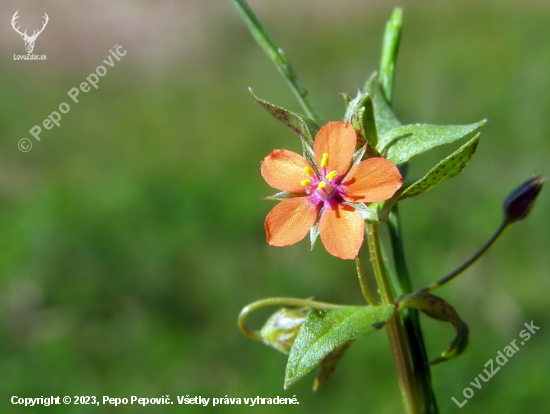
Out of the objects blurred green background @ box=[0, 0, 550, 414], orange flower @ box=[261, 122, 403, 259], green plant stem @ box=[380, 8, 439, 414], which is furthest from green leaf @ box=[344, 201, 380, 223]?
blurred green background @ box=[0, 0, 550, 414]

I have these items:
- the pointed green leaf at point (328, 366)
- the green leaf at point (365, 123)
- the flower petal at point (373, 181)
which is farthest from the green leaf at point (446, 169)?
the pointed green leaf at point (328, 366)

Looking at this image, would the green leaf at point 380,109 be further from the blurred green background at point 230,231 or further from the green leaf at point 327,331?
the blurred green background at point 230,231

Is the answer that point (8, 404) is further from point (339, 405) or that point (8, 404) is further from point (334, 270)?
point (334, 270)

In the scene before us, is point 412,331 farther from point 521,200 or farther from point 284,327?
point 521,200

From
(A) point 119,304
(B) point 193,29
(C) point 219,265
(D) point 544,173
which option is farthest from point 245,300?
(B) point 193,29

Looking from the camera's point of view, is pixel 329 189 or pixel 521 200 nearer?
pixel 329 189

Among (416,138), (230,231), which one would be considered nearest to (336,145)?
(416,138)
